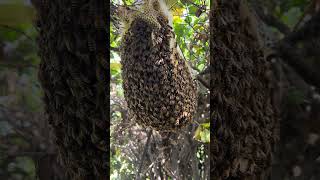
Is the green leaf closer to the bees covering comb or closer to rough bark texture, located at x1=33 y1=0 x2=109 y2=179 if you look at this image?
rough bark texture, located at x1=33 y1=0 x2=109 y2=179

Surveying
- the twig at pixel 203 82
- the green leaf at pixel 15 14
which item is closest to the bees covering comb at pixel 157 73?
the twig at pixel 203 82

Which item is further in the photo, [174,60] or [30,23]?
[30,23]

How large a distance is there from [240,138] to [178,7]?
35 cm

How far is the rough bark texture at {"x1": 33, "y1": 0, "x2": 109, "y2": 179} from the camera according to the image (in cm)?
110

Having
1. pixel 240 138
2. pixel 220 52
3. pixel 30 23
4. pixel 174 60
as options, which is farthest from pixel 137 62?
pixel 30 23

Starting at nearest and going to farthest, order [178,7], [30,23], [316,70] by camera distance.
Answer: [178,7] < [316,70] < [30,23]

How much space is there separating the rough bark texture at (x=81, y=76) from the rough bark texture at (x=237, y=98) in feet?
0.87

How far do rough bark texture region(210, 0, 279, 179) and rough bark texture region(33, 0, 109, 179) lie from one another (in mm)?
265

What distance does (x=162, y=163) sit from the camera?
111 centimetres

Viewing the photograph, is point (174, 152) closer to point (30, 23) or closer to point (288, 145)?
point (288, 145)

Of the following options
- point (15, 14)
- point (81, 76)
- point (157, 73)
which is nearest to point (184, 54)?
point (157, 73)

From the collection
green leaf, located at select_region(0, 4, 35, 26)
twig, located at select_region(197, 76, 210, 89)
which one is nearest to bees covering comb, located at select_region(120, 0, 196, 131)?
twig, located at select_region(197, 76, 210, 89)

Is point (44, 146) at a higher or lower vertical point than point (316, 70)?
lower

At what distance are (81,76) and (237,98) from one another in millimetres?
380
